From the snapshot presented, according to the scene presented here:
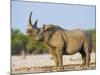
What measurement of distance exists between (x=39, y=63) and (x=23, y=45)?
0.91ft

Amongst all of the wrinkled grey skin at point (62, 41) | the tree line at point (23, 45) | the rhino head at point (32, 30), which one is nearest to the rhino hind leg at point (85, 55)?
the wrinkled grey skin at point (62, 41)

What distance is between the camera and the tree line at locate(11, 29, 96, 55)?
2658 millimetres

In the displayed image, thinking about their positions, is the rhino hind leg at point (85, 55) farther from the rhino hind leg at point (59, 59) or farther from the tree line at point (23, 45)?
the tree line at point (23, 45)

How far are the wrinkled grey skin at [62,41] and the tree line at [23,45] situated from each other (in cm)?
7

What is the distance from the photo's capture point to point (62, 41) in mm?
2893

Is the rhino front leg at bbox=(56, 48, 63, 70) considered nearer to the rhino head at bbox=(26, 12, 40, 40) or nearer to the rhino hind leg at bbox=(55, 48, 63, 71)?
the rhino hind leg at bbox=(55, 48, 63, 71)

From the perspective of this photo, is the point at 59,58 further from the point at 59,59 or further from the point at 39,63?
the point at 39,63

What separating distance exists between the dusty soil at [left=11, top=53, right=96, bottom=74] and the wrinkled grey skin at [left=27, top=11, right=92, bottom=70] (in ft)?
0.19

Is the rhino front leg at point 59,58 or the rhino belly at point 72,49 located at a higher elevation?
the rhino belly at point 72,49

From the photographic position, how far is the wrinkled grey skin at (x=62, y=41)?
2.83 meters

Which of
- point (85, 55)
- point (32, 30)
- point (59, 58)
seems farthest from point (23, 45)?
point (85, 55)

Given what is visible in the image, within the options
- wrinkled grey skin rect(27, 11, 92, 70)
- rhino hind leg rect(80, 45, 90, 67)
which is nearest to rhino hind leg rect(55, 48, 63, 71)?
wrinkled grey skin rect(27, 11, 92, 70)

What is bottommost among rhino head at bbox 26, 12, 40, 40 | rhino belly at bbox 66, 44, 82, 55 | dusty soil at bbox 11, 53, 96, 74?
dusty soil at bbox 11, 53, 96, 74
